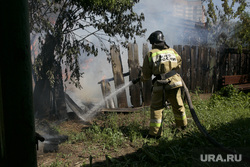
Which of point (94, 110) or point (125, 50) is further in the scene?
point (125, 50)

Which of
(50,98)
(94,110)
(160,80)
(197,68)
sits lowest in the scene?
(94,110)

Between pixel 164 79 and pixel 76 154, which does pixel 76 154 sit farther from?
pixel 164 79

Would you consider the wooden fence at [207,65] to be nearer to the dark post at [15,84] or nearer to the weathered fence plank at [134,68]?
the weathered fence plank at [134,68]

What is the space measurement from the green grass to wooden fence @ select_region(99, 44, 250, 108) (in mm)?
724

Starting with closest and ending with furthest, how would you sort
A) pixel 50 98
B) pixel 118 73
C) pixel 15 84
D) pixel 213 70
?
pixel 15 84 → pixel 50 98 → pixel 118 73 → pixel 213 70

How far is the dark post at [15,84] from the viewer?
3.02ft

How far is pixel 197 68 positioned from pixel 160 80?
3997 mm

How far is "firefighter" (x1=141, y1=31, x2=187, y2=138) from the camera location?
3750mm

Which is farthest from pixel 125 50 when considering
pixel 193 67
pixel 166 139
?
pixel 166 139

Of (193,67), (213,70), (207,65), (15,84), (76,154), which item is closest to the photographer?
(15,84)

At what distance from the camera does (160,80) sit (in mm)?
3770

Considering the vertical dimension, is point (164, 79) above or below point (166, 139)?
above

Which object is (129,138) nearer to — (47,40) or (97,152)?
(97,152)

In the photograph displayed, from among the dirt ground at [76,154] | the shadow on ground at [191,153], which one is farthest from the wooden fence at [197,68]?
the shadow on ground at [191,153]
